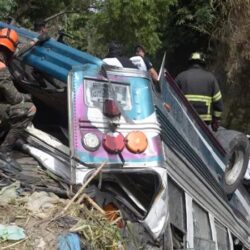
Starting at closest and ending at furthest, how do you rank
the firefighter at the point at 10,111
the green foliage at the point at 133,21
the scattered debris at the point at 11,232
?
the scattered debris at the point at 11,232 → the firefighter at the point at 10,111 → the green foliage at the point at 133,21

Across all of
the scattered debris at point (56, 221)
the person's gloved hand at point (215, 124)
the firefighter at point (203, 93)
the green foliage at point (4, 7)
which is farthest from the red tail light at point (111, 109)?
the green foliage at point (4, 7)

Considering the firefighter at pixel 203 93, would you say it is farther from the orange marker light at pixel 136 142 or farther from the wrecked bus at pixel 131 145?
the orange marker light at pixel 136 142

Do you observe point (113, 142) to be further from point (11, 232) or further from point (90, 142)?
point (11, 232)

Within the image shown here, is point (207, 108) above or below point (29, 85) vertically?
below

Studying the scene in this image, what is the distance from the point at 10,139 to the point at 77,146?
0.65m

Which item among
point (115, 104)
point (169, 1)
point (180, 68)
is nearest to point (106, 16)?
point (169, 1)

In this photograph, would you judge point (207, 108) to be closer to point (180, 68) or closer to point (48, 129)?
point (48, 129)

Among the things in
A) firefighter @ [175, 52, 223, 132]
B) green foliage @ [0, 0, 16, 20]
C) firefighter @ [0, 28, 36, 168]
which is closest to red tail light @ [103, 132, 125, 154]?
firefighter @ [0, 28, 36, 168]

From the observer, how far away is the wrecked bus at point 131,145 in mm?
3250

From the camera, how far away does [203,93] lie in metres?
5.69

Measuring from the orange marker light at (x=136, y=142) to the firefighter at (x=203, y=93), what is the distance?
2.38 m

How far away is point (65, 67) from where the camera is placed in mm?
3703

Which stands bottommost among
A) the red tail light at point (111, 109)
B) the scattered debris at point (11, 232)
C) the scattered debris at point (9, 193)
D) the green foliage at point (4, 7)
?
the scattered debris at point (11, 232)

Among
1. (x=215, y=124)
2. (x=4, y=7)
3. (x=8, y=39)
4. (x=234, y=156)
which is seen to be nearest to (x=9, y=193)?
(x=8, y=39)
